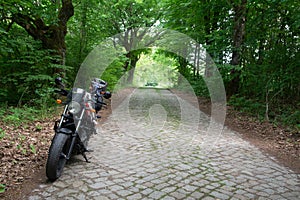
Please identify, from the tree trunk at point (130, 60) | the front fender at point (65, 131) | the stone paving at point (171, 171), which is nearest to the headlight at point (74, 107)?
the front fender at point (65, 131)

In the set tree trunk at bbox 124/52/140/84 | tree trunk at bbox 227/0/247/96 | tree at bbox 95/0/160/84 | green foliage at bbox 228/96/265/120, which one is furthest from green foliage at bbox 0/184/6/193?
tree at bbox 95/0/160/84

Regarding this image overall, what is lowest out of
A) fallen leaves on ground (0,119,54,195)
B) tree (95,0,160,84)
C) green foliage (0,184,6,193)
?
green foliage (0,184,6,193)

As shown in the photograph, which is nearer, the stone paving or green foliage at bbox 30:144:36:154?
the stone paving

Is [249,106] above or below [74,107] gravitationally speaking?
below

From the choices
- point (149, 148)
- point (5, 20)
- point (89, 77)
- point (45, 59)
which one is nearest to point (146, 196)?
point (149, 148)

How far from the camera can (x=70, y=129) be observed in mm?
4109

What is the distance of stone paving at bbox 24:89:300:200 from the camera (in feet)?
11.4

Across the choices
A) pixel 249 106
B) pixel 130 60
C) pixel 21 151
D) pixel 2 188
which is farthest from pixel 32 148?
pixel 130 60

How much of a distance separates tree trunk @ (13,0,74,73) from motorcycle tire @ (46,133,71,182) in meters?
6.32

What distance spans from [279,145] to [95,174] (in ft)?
15.1

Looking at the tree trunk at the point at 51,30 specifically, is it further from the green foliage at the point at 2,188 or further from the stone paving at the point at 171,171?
the green foliage at the point at 2,188

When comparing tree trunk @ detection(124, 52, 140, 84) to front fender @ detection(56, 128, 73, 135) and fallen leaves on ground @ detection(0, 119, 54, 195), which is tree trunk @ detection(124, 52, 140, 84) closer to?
fallen leaves on ground @ detection(0, 119, 54, 195)

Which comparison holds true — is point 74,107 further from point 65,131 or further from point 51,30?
point 51,30

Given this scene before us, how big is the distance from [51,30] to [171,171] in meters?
8.25
